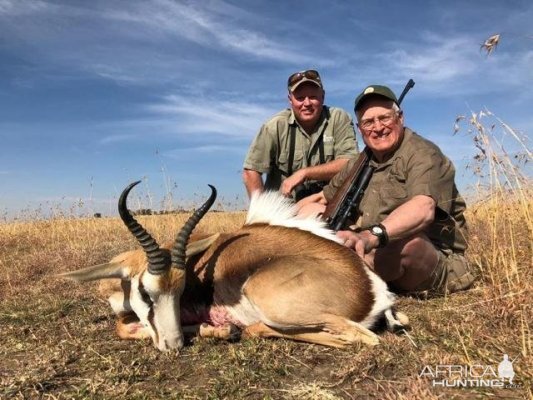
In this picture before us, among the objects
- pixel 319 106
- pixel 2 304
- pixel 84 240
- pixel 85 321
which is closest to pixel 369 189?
pixel 319 106

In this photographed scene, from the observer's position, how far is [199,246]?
435cm

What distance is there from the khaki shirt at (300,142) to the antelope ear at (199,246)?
3.45 metres

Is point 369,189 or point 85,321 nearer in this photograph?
point 85,321

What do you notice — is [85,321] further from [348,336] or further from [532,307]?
[532,307]

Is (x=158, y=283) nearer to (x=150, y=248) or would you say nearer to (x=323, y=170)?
(x=150, y=248)

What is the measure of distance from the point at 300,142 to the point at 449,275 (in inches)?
135

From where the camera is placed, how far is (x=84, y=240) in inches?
426

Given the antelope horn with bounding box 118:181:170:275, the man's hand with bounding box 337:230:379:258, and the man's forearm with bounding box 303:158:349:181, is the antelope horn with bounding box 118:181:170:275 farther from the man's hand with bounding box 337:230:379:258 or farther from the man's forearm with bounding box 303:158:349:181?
the man's forearm with bounding box 303:158:349:181

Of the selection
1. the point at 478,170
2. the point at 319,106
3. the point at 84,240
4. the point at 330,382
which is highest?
the point at 319,106

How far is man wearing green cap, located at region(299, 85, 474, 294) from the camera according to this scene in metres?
4.59

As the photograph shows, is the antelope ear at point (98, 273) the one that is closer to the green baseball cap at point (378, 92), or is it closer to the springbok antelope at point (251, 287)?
the springbok antelope at point (251, 287)

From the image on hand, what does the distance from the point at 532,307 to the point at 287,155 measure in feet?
15.4

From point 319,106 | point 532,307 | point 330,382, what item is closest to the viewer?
point 330,382

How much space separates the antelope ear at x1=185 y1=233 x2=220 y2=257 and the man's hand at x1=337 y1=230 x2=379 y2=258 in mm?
1140
